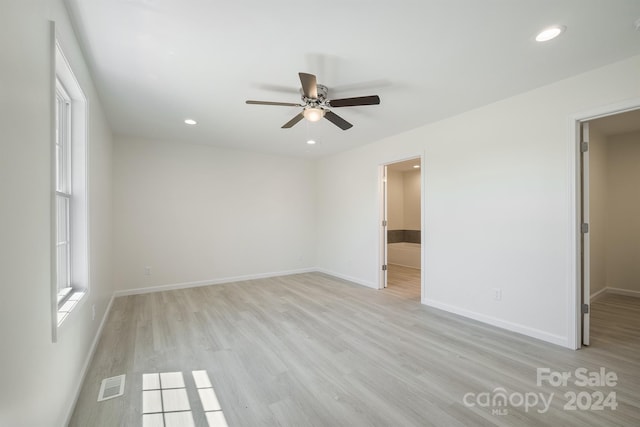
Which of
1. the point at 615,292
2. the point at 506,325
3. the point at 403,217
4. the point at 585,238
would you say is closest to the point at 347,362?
the point at 506,325

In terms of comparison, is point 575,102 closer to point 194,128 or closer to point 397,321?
point 397,321

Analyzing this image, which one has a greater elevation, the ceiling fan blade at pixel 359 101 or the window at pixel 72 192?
the ceiling fan blade at pixel 359 101

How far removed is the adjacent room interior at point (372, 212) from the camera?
1.53 metres

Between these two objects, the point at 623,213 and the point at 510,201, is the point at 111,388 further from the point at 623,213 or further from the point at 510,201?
the point at 623,213

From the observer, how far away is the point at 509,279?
3016 millimetres

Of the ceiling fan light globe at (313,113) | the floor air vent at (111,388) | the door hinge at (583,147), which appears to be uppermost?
the ceiling fan light globe at (313,113)

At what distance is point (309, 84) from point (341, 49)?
0.36 metres

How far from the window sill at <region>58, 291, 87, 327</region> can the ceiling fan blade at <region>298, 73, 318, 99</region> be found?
7.48ft

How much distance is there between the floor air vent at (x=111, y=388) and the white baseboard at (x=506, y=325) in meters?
3.54

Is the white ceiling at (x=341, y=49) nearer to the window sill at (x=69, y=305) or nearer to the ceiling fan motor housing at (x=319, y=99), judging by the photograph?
the ceiling fan motor housing at (x=319, y=99)

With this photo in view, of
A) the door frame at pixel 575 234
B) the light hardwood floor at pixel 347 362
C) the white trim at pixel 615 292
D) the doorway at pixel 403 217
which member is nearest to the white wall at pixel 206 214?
the light hardwood floor at pixel 347 362

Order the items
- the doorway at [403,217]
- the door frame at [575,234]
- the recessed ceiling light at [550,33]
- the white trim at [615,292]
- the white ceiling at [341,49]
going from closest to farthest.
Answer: the white ceiling at [341,49] < the recessed ceiling light at [550,33] < the door frame at [575,234] < the white trim at [615,292] < the doorway at [403,217]

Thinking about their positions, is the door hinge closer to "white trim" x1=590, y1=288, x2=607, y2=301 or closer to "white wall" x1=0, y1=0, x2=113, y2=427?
"white trim" x1=590, y1=288, x2=607, y2=301

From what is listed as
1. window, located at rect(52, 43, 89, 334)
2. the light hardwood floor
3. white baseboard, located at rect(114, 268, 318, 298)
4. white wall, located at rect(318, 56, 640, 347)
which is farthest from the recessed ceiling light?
white baseboard, located at rect(114, 268, 318, 298)
